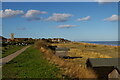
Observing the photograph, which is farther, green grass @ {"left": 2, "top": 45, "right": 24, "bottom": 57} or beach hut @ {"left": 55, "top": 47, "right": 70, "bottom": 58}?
green grass @ {"left": 2, "top": 45, "right": 24, "bottom": 57}

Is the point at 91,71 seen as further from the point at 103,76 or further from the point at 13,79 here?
the point at 13,79

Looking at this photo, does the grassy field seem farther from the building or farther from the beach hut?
the building

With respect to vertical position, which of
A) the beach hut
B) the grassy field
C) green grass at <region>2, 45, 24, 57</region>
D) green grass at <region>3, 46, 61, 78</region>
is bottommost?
the grassy field

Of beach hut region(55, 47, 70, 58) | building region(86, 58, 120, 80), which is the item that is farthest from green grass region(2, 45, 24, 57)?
building region(86, 58, 120, 80)

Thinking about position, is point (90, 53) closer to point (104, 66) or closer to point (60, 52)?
point (60, 52)

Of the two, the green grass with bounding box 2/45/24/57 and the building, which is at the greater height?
the building

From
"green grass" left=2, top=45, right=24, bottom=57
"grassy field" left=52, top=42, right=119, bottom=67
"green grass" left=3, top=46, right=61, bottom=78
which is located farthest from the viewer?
"green grass" left=2, top=45, right=24, bottom=57

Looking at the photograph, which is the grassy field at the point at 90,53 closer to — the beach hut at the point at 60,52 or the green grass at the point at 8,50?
the beach hut at the point at 60,52

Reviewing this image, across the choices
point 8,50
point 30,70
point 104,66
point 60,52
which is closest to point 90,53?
point 60,52

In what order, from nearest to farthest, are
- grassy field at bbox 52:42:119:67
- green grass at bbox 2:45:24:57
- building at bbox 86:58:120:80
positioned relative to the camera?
building at bbox 86:58:120:80
grassy field at bbox 52:42:119:67
green grass at bbox 2:45:24:57

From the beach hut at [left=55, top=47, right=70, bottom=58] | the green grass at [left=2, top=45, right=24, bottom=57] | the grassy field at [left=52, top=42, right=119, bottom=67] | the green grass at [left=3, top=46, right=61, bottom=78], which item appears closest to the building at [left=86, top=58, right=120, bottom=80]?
the green grass at [left=3, top=46, right=61, bottom=78]

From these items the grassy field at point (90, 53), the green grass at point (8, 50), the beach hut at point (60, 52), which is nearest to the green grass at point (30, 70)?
the grassy field at point (90, 53)

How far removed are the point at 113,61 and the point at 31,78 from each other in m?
4.45

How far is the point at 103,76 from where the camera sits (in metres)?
9.90
